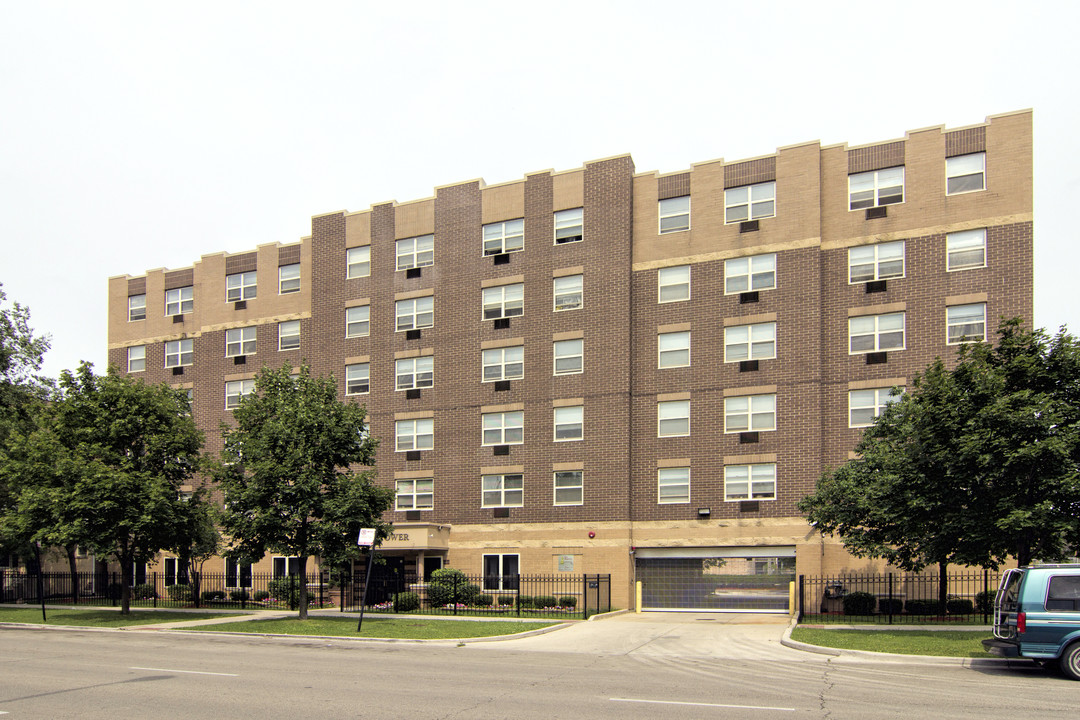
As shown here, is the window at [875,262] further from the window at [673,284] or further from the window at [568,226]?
the window at [568,226]

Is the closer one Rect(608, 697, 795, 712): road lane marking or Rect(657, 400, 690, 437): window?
Rect(608, 697, 795, 712): road lane marking

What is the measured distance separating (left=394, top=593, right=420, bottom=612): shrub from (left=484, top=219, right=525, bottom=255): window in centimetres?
1618

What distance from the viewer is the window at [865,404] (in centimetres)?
3650

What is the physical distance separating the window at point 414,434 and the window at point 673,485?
1108cm

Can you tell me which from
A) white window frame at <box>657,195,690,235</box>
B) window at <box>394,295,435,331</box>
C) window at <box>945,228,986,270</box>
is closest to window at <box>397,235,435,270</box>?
window at <box>394,295,435,331</box>

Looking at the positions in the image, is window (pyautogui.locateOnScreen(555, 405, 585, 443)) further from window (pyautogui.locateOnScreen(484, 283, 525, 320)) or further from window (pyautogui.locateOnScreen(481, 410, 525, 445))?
window (pyautogui.locateOnScreen(484, 283, 525, 320))

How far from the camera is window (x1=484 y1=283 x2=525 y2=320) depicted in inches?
1661

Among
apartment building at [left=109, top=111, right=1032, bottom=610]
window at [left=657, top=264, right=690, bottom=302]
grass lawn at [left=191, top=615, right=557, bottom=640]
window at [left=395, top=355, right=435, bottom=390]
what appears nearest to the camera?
grass lawn at [left=191, top=615, right=557, bottom=640]

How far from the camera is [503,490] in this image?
1631 inches

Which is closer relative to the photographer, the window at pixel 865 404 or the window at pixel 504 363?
the window at pixel 865 404

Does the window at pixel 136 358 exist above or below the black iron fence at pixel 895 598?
above

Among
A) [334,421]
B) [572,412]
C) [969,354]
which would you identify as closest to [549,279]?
[572,412]

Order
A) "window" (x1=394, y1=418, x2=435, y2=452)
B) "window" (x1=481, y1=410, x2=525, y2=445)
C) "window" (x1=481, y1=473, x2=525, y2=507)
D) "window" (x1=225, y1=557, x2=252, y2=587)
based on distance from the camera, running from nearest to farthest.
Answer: "window" (x1=481, y1=473, x2=525, y2=507), "window" (x1=481, y1=410, x2=525, y2=445), "window" (x1=394, y1=418, x2=435, y2=452), "window" (x1=225, y1=557, x2=252, y2=587)

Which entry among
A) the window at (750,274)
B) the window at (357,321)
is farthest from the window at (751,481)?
the window at (357,321)
